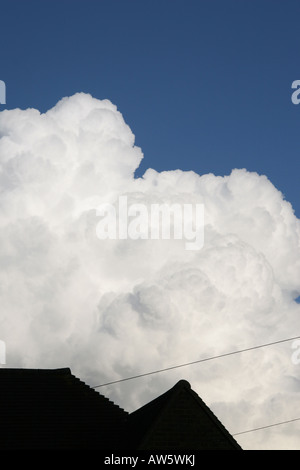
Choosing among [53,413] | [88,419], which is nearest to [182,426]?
[88,419]

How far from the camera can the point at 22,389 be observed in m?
31.0

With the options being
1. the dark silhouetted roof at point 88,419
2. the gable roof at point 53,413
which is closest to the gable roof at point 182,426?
the dark silhouetted roof at point 88,419

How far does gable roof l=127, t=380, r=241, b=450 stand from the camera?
88.7 ft

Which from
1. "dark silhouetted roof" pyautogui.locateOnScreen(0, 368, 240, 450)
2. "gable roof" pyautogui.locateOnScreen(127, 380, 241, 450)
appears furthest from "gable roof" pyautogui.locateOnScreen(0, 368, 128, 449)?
"gable roof" pyautogui.locateOnScreen(127, 380, 241, 450)

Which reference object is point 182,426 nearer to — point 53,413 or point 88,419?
point 88,419

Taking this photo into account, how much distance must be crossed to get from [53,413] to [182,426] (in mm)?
6031

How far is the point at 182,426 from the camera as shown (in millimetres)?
27484

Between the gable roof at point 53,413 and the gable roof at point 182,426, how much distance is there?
2.13 metres

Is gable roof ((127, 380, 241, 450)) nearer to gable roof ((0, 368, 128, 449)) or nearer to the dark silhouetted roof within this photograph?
the dark silhouetted roof

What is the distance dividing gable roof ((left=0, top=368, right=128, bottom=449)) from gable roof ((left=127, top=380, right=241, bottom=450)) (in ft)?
6.98

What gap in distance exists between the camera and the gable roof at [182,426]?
27031 millimetres
